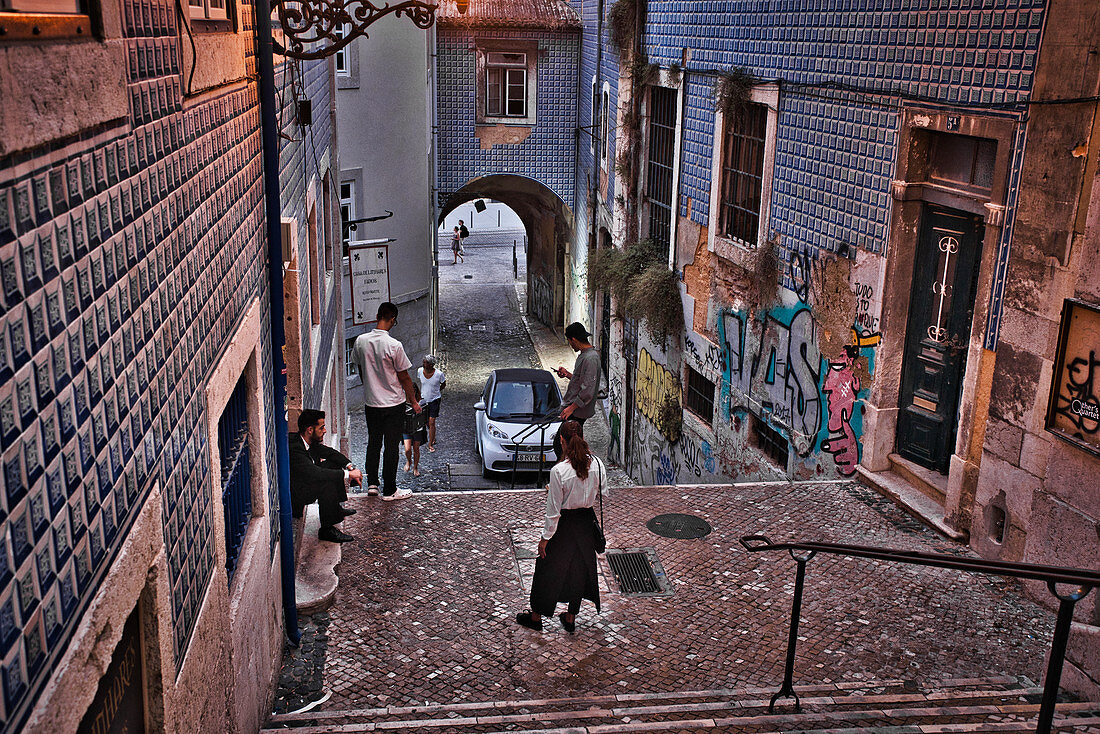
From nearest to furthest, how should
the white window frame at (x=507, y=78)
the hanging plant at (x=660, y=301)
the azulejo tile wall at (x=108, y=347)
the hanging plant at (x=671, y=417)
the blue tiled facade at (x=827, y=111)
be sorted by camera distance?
the azulejo tile wall at (x=108, y=347) < the blue tiled facade at (x=827, y=111) < the hanging plant at (x=660, y=301) < the hanging plant at (x=671, y=417) < the white window frame at (x=507, y=78)

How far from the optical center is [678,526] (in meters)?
8.55

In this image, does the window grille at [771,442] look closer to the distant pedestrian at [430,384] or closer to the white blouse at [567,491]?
the white blouse at [567,491]

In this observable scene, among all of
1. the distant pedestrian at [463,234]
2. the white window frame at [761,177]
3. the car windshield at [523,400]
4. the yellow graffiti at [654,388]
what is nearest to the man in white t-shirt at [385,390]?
the white window frame at [761,177]

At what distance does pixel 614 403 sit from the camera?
17.7m

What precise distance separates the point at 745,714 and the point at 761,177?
7.40 metres

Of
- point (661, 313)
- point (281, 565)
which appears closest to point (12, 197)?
point (281, 565)

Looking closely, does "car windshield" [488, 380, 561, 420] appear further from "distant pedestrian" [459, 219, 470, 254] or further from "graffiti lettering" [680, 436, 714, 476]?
"distant pedestrian" [459, 219, 470, 254]

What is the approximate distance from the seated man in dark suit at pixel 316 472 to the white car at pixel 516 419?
23.4 ft

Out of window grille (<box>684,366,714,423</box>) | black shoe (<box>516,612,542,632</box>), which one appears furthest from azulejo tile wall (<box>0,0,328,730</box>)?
window grille (<box>684,366,714,423</box>)

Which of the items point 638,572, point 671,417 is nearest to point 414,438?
point 671,417

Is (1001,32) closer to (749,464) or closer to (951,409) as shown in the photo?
(951,409)

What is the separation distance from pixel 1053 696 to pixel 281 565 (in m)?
4.31

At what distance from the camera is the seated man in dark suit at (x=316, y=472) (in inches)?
270

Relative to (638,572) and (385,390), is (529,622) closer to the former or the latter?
(638,572)
